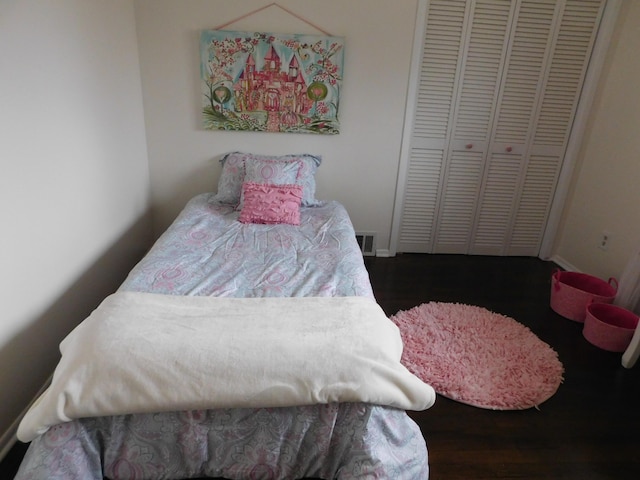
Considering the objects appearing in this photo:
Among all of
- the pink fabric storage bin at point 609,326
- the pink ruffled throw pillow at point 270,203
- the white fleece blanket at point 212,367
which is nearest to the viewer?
the white fleece blanket at point 212,367

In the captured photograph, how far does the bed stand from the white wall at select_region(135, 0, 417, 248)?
164cm

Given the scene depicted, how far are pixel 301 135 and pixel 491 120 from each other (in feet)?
4.71

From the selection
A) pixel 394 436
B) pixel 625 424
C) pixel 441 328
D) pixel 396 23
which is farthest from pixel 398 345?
pixel 396 23

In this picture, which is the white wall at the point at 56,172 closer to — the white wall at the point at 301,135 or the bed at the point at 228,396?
the white wall at the point at 301,135

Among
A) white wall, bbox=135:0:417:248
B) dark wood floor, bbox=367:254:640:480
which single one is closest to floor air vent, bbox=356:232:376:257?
white wall, bbox=135:0:417:248

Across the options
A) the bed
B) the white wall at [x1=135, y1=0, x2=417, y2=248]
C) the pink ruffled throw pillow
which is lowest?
the bed

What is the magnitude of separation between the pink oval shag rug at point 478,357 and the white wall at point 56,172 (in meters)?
1.64

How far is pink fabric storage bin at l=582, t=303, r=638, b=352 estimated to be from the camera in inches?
84.8

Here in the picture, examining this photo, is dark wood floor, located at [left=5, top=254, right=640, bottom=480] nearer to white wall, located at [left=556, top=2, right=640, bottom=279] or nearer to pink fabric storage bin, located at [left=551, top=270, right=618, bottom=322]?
pink fabric storage bin, located at [left=551, top=270, right=618, bottom=322]

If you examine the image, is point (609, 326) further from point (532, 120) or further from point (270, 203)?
point (270, 203)

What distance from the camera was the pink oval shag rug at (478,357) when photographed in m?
1.84

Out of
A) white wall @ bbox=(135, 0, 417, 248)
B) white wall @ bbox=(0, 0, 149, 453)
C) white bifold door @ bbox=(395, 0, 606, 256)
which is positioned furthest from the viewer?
white bifold door @ bbox=(395, 0, 606, 256)

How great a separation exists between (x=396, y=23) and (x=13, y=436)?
301cm

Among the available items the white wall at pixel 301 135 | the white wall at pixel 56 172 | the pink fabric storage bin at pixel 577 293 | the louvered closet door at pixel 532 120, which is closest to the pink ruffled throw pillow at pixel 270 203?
the white wall at pixel 301 135
